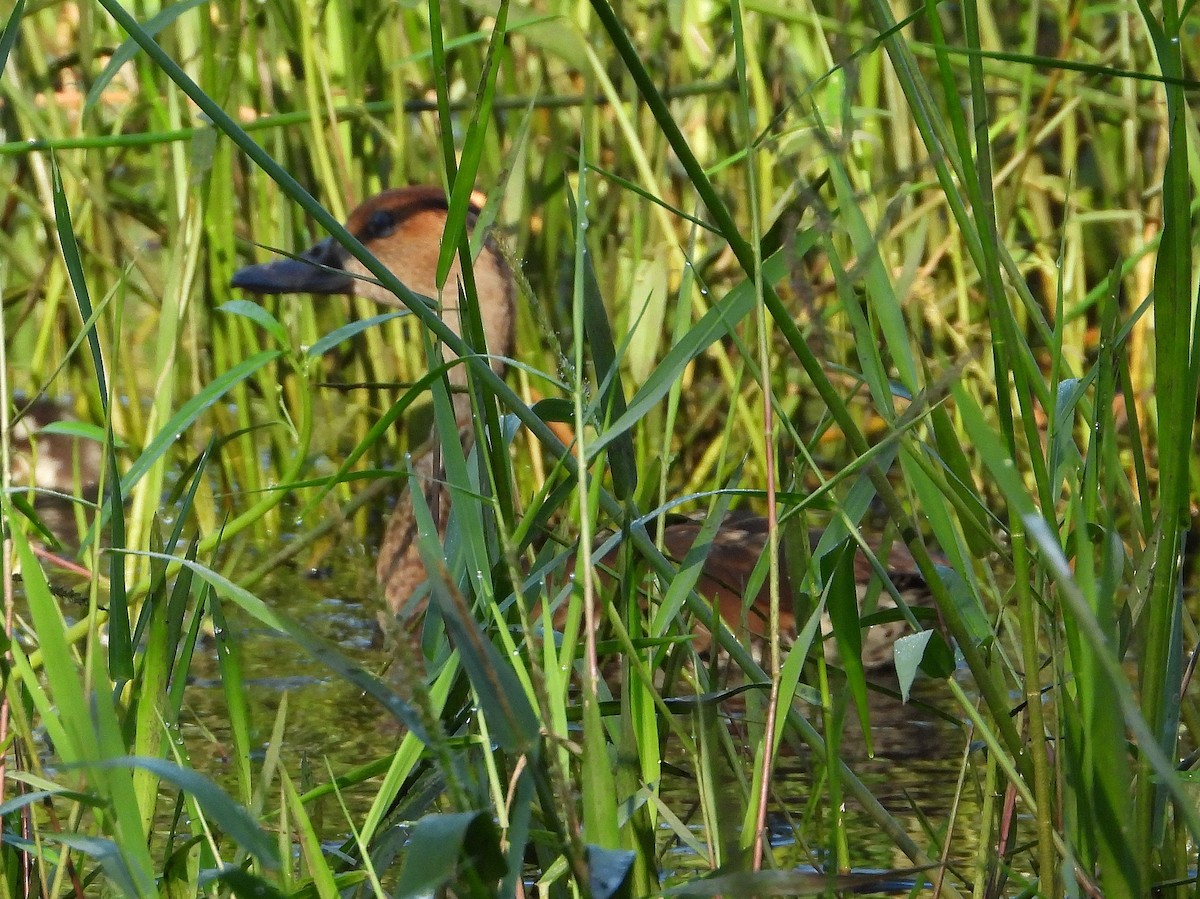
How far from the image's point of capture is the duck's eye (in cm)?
349

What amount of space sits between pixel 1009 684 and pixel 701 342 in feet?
2.20

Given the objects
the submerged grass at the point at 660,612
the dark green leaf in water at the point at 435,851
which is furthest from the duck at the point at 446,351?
the dark green leaf in water at the point at 435,851

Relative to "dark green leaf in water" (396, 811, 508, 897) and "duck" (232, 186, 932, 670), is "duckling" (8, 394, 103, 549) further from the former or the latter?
"dark green leaf in water" (396, 811, 508, 897)

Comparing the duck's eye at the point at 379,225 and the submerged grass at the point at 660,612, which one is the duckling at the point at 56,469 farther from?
the submerged grass at the point at 660,612

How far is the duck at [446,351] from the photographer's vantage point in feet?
9.16

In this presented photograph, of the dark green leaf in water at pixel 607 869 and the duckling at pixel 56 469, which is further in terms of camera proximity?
the duckling at pixel 56 469

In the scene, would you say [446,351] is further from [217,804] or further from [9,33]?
[217,804]

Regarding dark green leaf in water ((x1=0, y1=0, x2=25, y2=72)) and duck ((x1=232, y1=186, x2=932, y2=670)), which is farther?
duck ((x1=232, y1=186, x2=932, y2=670))

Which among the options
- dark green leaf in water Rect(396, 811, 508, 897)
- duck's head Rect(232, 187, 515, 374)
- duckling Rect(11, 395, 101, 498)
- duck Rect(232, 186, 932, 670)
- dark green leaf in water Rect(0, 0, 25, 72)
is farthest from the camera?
duckling Rect(11, 395, 101, 498)

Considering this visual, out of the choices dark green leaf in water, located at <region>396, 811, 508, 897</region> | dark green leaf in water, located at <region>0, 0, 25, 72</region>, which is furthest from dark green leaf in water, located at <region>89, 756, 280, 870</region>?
dark green leaf in water, located at <region>0, 0, 25, 72</region>

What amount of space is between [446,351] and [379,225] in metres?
0.44

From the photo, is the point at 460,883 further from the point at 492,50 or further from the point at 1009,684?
the point at 1009,684

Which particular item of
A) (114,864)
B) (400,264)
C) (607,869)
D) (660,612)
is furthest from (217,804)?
(400,264)

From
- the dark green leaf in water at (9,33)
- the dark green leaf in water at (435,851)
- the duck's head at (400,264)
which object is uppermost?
the dark green leaf in water at (9,33)
